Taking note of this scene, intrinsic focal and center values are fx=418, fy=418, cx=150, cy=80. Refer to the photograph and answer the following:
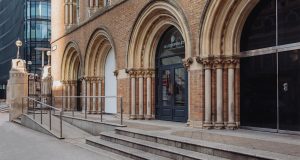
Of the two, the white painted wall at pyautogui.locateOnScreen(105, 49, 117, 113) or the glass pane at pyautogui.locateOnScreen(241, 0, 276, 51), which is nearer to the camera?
the glass pane at pyautogui.locateOnScreen(241, 0, 276, 51)

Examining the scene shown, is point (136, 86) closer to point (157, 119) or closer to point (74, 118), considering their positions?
point (157, 119)

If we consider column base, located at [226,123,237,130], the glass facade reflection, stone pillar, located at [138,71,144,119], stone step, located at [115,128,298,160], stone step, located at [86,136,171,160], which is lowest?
stone step, located at [86,136,171,160]

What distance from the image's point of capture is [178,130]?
34.5 feet

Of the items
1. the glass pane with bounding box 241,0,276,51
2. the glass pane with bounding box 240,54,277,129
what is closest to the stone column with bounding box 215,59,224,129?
the glass pane with bounding box 240,54,277,129

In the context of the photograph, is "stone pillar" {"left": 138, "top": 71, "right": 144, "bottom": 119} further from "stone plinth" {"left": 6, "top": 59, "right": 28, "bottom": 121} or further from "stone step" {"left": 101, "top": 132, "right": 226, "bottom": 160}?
"stone plinth" {"left": 6, "top": 59, "right": 28, "bottom": 121}

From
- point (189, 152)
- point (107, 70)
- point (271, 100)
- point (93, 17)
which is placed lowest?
point (189, 152)

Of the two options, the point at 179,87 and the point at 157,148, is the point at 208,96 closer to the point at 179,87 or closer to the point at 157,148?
the point at 179,87

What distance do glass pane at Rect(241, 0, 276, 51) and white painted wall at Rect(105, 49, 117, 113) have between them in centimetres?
792

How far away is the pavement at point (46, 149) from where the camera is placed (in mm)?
9576

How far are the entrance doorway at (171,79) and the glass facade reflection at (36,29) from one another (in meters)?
48.7

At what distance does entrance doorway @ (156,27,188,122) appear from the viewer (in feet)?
43.0

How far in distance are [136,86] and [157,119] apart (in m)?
1.37

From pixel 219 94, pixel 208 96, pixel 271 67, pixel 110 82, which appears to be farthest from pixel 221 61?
pixel 110 82

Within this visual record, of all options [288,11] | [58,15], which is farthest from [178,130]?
[58,15]
